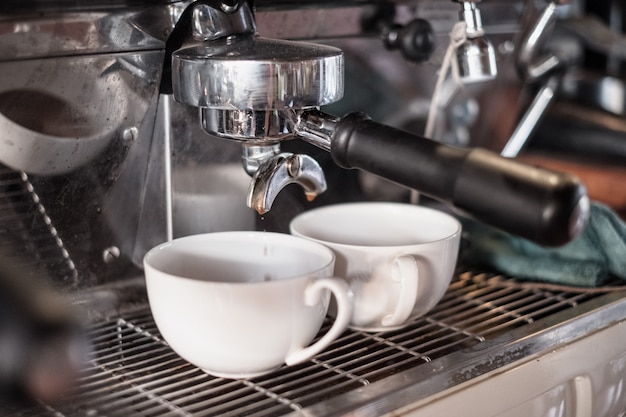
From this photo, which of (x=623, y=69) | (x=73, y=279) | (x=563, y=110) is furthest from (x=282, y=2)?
(x=623, y=69)

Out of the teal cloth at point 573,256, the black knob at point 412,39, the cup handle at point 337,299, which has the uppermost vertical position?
the black knob at point 412,39

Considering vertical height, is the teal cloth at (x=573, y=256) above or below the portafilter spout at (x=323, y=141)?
below

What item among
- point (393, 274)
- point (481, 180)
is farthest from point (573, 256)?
point (481, 180)

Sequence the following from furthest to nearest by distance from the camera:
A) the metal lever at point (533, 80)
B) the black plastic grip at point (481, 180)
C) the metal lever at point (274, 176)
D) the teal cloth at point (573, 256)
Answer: the metal lever at point (533, 80) < the teal cloth at point (573, 256) < the metal lever at point (274, 176) < the black plastic grip at point (481, 180)

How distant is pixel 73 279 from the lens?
0.58m

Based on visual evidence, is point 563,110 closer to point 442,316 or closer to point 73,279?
point 442,316

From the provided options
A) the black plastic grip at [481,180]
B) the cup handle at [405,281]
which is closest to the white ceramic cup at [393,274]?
the cup handle at [405,281]

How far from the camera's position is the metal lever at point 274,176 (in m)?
0.52

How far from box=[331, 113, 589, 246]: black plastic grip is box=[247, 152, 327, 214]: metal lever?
7cm

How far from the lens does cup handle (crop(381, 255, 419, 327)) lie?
0.55 meters

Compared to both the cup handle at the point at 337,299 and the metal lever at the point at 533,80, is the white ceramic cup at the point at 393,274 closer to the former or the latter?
the cup handle at the point at 337,299

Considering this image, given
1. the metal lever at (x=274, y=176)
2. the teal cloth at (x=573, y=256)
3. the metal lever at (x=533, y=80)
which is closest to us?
the metal lever at (x=274, y=176)

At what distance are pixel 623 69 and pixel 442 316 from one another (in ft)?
1.86

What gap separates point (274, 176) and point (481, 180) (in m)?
0.15
